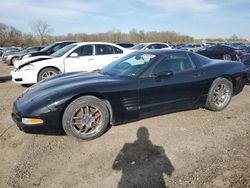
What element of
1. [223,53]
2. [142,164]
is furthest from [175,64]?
[223,53]

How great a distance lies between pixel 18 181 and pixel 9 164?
493 millimetres

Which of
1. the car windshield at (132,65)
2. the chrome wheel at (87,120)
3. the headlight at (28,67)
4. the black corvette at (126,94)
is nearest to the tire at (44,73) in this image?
the headlight at (28,67)

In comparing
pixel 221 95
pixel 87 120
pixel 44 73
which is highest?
pixel 44 73

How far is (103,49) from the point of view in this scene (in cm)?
904

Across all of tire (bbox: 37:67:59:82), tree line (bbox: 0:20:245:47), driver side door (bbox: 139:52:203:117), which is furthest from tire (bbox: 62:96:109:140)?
tree line (bbox: 0:20:245:47)

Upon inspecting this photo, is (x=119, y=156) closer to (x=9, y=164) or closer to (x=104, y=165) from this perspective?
(x=104, y=165)

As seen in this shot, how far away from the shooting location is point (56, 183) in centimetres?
287

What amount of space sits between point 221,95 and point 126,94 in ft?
8.00

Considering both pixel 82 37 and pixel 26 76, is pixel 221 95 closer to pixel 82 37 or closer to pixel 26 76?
pixel 26 76

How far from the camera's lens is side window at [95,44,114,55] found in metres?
8.91

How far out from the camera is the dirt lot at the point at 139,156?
9.52 feet

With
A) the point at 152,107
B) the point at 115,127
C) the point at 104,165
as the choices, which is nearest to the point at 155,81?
the point at 152,107

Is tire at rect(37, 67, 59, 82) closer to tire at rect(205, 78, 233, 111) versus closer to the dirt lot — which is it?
the dirt lot

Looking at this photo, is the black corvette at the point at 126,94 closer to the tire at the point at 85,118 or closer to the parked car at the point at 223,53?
the tire at the point at 85,118
